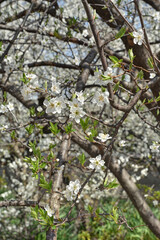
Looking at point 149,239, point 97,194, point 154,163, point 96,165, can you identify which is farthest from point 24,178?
point 96,165

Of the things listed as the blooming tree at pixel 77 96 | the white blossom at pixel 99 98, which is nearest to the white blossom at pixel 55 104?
the blooming tree at pixel 77 96

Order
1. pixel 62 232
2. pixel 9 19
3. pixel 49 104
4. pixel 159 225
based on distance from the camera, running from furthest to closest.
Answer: pixel 62 232, pixel 9 19, pixel 159 225, pixel 49 104

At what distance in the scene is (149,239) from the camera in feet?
13.6

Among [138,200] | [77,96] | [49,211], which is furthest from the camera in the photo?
[138,200]

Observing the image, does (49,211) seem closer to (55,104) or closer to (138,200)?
(55,104)

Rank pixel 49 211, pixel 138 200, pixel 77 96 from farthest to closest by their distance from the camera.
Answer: pixel 138 200 → pixel 77 96 → pixel 49 211

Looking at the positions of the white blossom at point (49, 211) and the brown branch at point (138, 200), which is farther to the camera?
the brown branch at point (138, 200)

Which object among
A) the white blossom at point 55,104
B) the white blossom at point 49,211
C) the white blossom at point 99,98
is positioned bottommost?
the white blossom at point 49,211

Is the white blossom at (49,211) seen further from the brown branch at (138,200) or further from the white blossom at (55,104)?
the brown branch at (138,200)

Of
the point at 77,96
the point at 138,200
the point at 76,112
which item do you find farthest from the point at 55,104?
the point at 138,200

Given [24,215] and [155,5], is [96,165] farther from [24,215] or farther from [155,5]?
[24,215]

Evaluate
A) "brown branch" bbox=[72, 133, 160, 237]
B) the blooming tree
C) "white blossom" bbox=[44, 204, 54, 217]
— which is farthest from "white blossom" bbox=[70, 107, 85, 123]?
"brown branch" bbox=[72, 133, 160, 237]

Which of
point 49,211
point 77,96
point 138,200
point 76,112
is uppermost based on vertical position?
point 77,96

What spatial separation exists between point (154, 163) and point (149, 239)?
164 centimetres
